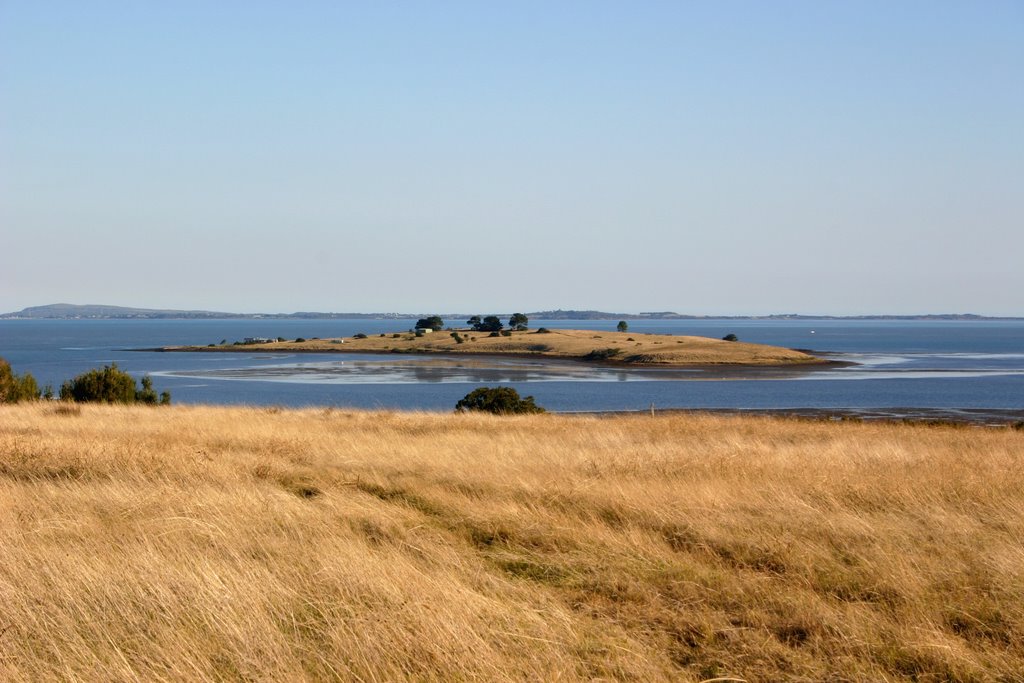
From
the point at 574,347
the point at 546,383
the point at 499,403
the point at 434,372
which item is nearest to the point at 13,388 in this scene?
the point at 499,403

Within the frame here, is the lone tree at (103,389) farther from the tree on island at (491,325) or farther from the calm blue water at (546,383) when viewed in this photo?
the tree on island at (491,325)

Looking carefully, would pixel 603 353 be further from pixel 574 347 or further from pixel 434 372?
pixel 434 372

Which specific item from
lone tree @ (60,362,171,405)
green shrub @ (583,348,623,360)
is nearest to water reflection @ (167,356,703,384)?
green shrub @ (583,348,623,360)

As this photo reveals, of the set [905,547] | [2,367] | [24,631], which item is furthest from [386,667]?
[2,367]

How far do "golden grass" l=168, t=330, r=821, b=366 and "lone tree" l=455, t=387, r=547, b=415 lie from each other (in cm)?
6974

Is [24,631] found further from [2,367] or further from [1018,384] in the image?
[1018,384]

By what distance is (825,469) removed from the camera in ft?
45.6

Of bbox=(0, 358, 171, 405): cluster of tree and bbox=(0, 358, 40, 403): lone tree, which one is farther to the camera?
bbox=(0, 358, 171, 405): cluster of tree

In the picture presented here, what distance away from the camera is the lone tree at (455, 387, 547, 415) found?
3669cm

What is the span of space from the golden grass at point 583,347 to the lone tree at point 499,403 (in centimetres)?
6974

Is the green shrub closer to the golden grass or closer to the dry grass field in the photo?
the golden grass

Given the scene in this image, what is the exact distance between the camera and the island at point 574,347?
110438mm

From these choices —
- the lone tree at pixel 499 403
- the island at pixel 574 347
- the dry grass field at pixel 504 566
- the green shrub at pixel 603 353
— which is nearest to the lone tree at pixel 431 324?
the island at pixel 574 347

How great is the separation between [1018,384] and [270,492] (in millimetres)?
83448
